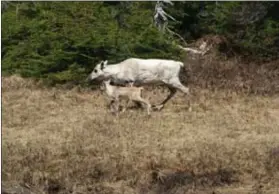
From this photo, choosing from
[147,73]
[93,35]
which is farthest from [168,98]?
[93,35]

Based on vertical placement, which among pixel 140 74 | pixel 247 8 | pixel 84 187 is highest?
pixel 247 8

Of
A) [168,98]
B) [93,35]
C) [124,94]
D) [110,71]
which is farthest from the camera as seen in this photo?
[93,35]

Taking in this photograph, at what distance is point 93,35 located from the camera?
A: 18.6 meters

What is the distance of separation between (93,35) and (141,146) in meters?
7.89

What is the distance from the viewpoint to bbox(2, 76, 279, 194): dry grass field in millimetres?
9367

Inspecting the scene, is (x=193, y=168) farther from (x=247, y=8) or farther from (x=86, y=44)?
(x=247, y=8)

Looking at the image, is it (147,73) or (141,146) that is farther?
(147,73)

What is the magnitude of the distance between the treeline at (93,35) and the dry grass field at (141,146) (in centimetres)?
275

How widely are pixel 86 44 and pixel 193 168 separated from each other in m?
8.98

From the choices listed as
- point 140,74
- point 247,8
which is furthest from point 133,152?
point 247,8

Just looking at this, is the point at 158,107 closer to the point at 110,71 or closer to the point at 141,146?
the point at 110,71

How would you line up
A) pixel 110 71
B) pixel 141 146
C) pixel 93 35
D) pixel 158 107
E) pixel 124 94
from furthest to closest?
pixel 93 35, pixel 110 71, pixel 158 107, pixel 124 94, pixel 141 146

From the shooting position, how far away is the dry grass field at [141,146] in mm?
9367

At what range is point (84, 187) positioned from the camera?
30.4ft
